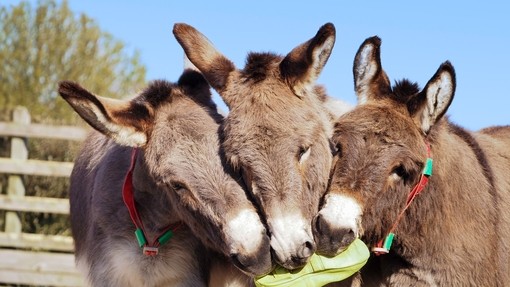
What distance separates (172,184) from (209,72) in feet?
2.70

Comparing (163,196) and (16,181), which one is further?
(16,181)

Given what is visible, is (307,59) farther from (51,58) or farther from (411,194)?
(51,58)

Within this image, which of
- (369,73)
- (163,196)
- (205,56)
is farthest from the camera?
(369,73)

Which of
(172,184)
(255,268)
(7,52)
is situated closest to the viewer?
(255,268)

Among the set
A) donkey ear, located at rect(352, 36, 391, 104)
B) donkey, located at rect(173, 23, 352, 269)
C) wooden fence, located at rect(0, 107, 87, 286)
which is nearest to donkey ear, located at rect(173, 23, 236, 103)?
donkey, located at rect(173, 23, 352, 269)

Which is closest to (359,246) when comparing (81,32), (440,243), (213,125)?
(440,243)

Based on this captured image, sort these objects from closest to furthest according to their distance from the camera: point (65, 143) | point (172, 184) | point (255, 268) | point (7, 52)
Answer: point (255, 268)
point (172, 184)
point (65, 143)
point (7, 52)

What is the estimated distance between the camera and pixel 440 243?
553 centimetres

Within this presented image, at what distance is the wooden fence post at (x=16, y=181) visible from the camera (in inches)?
442

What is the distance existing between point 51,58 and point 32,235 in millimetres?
7092

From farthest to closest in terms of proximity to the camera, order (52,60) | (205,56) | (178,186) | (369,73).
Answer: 1. (52,60)
2. (369,73)
3. (205,56)
4. (178,186)

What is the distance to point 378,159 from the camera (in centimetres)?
526

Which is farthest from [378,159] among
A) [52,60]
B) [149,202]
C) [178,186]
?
[52,60]

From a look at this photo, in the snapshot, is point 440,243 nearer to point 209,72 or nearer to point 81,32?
point 209,72
